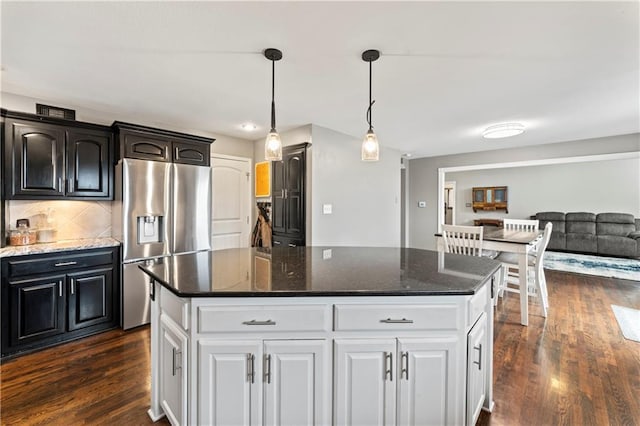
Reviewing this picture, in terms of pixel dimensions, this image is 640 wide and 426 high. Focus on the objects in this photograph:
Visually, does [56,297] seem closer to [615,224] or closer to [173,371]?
[173,371]

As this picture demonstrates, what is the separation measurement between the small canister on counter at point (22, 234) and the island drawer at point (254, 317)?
254 centimetres

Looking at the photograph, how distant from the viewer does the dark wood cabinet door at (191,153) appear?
10.8ft

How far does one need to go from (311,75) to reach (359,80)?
403mm

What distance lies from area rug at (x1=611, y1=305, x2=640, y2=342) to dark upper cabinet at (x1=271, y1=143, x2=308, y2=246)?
3388mm

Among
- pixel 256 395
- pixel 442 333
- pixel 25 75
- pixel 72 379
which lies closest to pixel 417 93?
pixel 442 333

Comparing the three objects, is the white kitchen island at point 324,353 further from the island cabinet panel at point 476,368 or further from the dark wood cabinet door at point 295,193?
the dark wood cabinet door at point 295,193

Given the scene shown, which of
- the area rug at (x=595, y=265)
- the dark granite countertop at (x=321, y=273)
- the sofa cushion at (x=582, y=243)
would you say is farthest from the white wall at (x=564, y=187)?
the dark granite countertop at (x=321, y=273)

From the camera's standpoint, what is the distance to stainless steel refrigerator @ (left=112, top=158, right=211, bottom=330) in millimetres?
2863

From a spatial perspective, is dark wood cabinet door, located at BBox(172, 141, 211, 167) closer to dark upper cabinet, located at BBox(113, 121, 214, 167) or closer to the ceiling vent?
dark upper cabinet, located at BBox(113, 121, 214, 167)

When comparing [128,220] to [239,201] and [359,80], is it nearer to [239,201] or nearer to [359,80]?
[239,201]

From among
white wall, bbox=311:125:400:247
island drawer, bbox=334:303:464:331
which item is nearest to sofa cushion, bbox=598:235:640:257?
white wall, bbox=311:125:400:247

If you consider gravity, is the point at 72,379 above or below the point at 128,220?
below

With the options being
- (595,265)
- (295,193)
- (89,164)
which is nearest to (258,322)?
(295,193)

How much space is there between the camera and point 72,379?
6.81 feet
